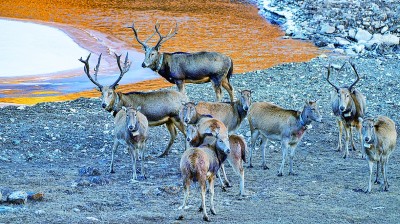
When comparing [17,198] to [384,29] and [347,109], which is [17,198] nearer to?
[347,109]

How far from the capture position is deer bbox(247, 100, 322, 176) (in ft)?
44.7

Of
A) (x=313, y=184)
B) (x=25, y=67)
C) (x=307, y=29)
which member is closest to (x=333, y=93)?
(x=313, y=184)

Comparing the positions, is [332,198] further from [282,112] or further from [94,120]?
[94,120]

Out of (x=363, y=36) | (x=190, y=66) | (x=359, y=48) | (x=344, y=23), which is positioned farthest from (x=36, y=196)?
(x=344, y=23)

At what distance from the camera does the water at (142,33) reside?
74.7 ft

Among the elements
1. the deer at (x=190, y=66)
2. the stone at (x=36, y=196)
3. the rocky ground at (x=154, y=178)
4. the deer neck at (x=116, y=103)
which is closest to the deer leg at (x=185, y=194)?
the rocky ground at (x=154, y=178)

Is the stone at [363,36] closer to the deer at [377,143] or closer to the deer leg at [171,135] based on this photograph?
the deer leg at [171,135]

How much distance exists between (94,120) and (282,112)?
5088 mm

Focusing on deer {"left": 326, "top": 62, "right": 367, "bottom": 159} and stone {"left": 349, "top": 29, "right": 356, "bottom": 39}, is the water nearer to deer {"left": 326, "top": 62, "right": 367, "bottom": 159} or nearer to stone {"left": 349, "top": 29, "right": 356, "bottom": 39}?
stone {"left": 349, "top": 29, "right": 356, "bottom": 39}

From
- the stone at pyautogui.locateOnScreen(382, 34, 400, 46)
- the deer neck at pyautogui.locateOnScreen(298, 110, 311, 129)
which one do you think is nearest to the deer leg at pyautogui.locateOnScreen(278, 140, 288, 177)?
the deer neck at pyautogui.locateOnScreen(298, 110, 311, 129)

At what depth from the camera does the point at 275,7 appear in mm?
44312

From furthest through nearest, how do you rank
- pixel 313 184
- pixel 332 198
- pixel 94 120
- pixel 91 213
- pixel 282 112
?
pixel 94 120 < pixel 282 112 < pixel 313 184 < pixel 332 198 < pixel 91 213

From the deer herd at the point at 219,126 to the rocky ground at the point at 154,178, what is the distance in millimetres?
357

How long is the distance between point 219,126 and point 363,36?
20.3 meters
